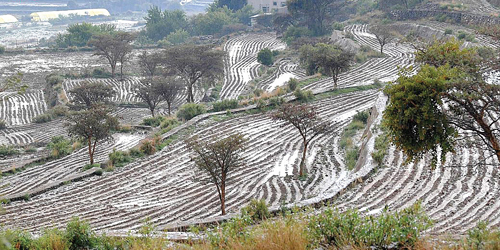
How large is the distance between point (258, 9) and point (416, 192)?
273 ft

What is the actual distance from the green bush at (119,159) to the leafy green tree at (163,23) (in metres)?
66.8

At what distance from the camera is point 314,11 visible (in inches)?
2402

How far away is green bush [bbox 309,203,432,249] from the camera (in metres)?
6.23

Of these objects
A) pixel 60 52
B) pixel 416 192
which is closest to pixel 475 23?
pixel 416 192

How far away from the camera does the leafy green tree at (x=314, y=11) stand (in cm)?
6072

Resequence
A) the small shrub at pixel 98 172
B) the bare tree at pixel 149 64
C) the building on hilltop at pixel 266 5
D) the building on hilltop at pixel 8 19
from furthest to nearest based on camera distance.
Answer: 1. the building on hilltop at pixel 8 19
2. the building on hilltop at pixel 266 5
3. the bare tree at pixel 149 64
4. the small shrub at pixel 98 172

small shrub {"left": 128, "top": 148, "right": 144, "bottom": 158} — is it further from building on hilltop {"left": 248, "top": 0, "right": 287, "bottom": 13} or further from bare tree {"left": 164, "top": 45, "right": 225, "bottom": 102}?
building on hilltop {"left": 248, "top": 0, "right": 287, "bottom": 13}

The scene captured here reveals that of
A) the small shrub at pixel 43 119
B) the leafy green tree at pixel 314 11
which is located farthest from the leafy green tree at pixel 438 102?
the leafy green tree at pixel 314 11

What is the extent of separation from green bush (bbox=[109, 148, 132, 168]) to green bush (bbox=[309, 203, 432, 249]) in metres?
14.2

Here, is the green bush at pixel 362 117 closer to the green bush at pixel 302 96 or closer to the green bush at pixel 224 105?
the green bush at pixel 302 96

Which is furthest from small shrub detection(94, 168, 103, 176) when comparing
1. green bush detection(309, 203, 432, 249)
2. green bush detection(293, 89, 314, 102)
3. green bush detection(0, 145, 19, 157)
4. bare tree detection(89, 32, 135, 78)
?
bare tree detection(89, 32, 135, 78)

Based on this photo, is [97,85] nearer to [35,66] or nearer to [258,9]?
[35,66]

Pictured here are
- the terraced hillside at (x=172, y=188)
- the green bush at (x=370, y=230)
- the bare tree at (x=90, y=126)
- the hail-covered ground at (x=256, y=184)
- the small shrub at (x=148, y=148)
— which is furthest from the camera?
the small shrub at (x=148, y=148)

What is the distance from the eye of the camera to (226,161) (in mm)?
14305
